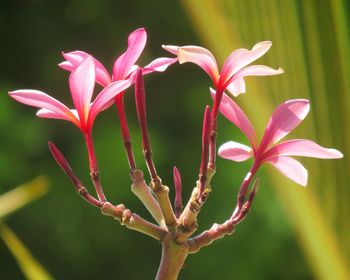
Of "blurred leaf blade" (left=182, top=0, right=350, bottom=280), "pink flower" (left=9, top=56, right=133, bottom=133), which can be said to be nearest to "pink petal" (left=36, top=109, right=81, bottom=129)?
"pink flower" (left=9, top=56, right=133, bottom=133)

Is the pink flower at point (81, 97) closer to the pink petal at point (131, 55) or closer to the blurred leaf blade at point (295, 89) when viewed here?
the pink petal at point (131, 55)

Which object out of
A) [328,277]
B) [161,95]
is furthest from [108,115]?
[328,277]

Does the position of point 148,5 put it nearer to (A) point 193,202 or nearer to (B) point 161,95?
(B) point 161,95

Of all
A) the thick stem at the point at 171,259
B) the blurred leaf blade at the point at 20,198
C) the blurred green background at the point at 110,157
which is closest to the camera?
the thick stem at the point at 171,259

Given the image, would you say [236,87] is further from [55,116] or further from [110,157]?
[110,157]

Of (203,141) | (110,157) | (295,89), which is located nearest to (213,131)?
(203,141)

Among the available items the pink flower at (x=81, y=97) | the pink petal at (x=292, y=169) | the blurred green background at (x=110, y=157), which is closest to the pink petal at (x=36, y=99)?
the pink flower at (x=81, y=97)
